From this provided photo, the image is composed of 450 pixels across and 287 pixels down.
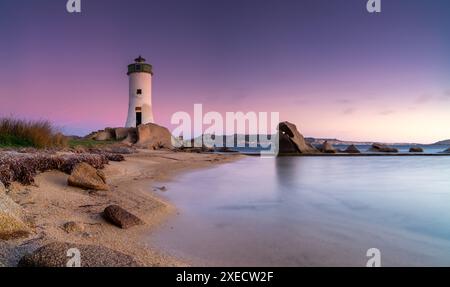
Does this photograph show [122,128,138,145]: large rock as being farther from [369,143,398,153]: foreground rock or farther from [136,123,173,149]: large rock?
[369,143,398,153]: foreground rock

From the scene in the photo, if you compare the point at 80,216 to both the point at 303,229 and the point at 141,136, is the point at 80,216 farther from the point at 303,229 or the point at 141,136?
the point at 141,136

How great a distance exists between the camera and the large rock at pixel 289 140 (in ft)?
93.5

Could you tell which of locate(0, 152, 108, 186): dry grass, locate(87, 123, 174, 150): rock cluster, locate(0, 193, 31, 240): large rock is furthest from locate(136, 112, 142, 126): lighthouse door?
locate(0, 193, 31, 240): large rock

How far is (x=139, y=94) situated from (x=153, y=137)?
7.55 meters

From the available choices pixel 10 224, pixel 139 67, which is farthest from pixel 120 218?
pixel 139 67

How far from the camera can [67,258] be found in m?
2.29

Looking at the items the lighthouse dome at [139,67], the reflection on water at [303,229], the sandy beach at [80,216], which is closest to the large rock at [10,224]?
the sandy beach at [80,216]

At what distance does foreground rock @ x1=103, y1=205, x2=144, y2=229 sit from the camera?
3.85 metres

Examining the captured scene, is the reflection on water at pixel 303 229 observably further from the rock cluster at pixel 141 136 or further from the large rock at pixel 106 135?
the large rock at pixel 106 135

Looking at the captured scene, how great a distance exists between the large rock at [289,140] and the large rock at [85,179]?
78.7 feet

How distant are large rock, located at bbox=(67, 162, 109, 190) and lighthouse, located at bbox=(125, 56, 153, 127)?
26.4 m

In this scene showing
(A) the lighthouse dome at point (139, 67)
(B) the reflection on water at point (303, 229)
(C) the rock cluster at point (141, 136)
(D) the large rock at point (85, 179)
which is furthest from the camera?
(A) the lighthouse dome at point (139, 67)

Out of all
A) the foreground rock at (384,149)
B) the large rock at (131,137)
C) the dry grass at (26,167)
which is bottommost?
the foreground rock at (384,149)
